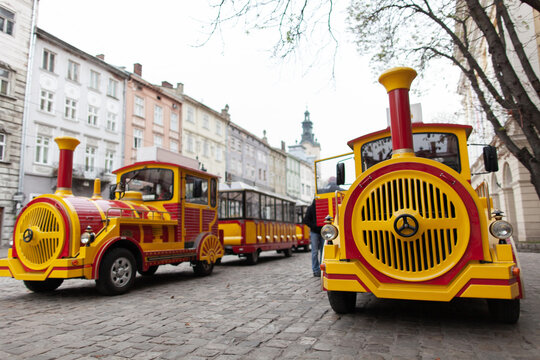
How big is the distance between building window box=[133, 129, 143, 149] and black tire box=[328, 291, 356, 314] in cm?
2503

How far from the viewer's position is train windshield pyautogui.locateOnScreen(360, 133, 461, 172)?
206 inches

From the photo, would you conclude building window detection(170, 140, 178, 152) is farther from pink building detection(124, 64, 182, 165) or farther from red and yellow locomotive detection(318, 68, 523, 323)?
red and yellow locomotive detection(318, 68, 523, 323)

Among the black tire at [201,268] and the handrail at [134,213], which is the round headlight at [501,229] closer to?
the handrail at [134,213]

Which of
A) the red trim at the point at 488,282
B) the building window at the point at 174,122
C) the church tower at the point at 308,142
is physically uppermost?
the church tower at the point at 308,142

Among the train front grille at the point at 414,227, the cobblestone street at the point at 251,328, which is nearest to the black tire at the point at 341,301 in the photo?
the cobblestone street at the point at 251,328

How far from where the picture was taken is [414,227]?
3.53 metres

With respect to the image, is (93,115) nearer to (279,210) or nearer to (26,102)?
(26,102)

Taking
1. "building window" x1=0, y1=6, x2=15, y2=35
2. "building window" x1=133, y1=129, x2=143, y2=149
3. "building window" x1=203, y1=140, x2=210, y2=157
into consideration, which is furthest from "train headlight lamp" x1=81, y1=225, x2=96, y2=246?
"building window" x1=203, y1=140, x2=210, y2=157

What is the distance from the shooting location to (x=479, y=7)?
24.5 ft

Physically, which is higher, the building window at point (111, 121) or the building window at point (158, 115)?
the building window at point (158, 115)

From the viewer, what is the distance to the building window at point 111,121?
2495cm

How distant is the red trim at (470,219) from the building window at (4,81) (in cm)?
2123

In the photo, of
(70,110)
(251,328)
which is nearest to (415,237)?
(251,328)

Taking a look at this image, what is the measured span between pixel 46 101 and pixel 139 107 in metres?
7.32
